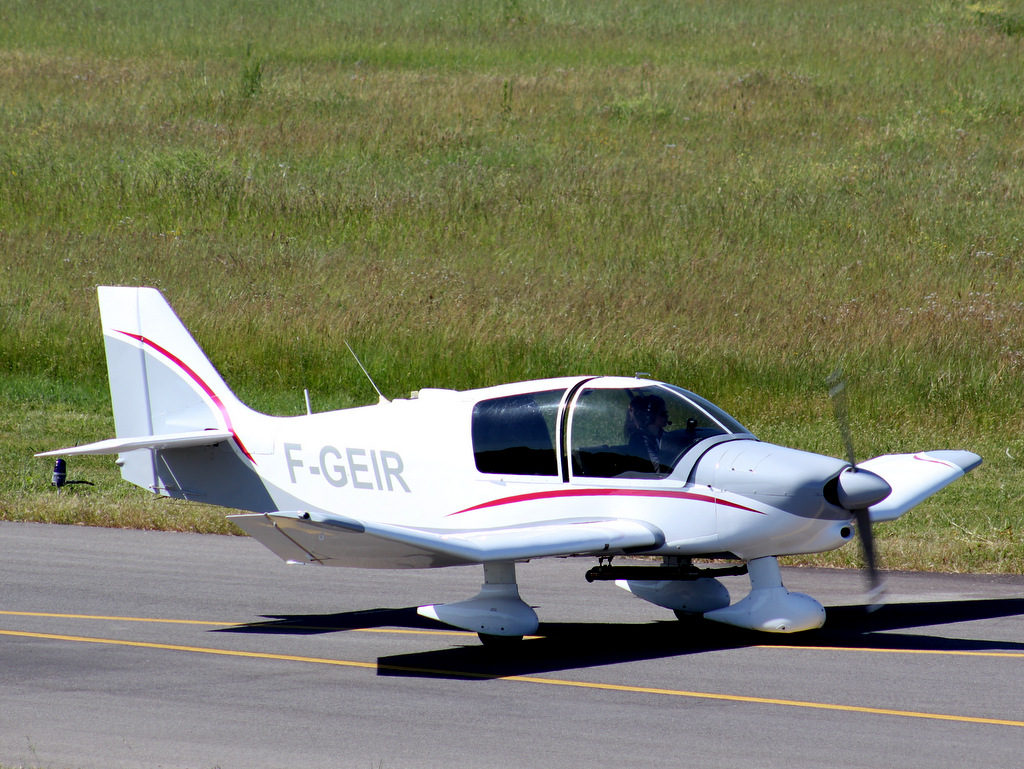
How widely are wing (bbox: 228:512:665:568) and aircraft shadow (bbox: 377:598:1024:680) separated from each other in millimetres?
747

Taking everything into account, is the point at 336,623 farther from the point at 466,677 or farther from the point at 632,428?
the point at 632,428

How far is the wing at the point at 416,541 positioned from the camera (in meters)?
7.59

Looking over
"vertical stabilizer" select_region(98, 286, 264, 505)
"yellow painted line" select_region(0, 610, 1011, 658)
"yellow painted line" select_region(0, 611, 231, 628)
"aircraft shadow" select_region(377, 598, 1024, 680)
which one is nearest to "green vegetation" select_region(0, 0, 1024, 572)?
"aircraft shadow" select_region(377, 598, 1024, 680)

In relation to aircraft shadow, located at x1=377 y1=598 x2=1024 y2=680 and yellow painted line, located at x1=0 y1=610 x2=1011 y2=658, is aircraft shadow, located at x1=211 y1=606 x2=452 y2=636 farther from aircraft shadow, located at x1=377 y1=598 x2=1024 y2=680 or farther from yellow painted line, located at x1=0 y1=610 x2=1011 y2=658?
aircraft shadow, located at x1=377 y1=598 x2=1024 y2=680

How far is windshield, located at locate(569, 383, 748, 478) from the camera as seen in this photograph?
8.55 m

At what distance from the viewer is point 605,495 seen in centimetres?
857

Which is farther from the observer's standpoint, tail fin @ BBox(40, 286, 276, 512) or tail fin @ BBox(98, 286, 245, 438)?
tail fin @ BBox(98, 286, 245, 438)

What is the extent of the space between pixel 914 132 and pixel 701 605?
75.8ft

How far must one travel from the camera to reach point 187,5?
142 ft

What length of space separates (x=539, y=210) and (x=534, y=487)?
17569 millimetres

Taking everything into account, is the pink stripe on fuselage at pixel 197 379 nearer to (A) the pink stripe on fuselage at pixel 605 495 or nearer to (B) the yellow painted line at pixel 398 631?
(B) the yellow painted line at pixel 398 631

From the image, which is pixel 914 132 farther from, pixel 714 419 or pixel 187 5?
pixel 187 5

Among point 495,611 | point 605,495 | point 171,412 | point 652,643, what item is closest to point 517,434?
point 605,495

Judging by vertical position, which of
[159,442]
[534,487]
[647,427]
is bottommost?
[534,487]
